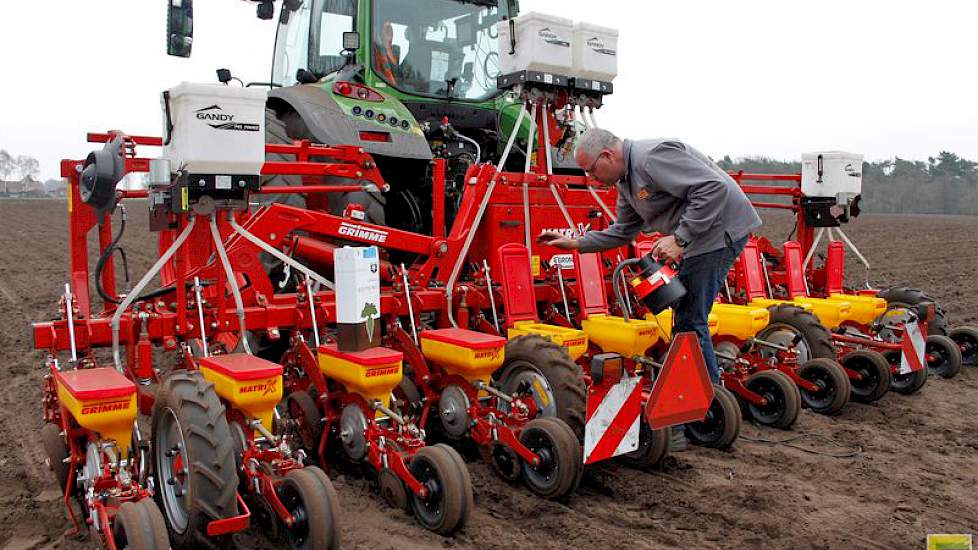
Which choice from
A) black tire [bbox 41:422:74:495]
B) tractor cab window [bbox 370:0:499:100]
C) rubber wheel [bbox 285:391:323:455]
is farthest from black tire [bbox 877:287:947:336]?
black tire [bbox 41:422:74:495]

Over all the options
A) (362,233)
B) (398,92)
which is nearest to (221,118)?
(362,233)

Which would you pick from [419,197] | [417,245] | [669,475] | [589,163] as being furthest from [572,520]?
[419,197]

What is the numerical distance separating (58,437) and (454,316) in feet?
6.80

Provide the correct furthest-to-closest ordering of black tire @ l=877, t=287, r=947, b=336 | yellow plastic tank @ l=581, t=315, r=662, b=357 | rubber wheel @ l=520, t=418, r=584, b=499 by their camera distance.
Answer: black tire @ l=877, t=287, r=947, b=336
yellow plastic tank @ l=581, t=315, r=662, b=357
rubber wheel @ l=520, t=418, r=584, b=499

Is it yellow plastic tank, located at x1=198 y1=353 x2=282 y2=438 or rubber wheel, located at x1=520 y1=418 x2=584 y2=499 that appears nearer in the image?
yellow plastic tank, located at x1=198 y1=353 x2=282 y2=438

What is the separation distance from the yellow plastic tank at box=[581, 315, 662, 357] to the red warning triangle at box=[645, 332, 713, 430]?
2.23ft

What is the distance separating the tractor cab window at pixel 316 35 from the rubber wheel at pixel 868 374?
4041 mm

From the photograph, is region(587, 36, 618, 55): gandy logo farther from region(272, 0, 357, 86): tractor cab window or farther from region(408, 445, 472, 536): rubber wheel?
region(408, 445, 472, 536): rubber wheel

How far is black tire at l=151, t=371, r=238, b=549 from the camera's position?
110 inches

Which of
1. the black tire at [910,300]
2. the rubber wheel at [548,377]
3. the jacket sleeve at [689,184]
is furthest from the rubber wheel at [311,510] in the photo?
the black tire at [910,300]

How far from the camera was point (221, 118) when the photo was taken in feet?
10.7

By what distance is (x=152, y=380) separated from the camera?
3.78 m

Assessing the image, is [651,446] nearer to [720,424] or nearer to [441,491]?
[720,424]

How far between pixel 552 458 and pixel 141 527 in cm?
167
